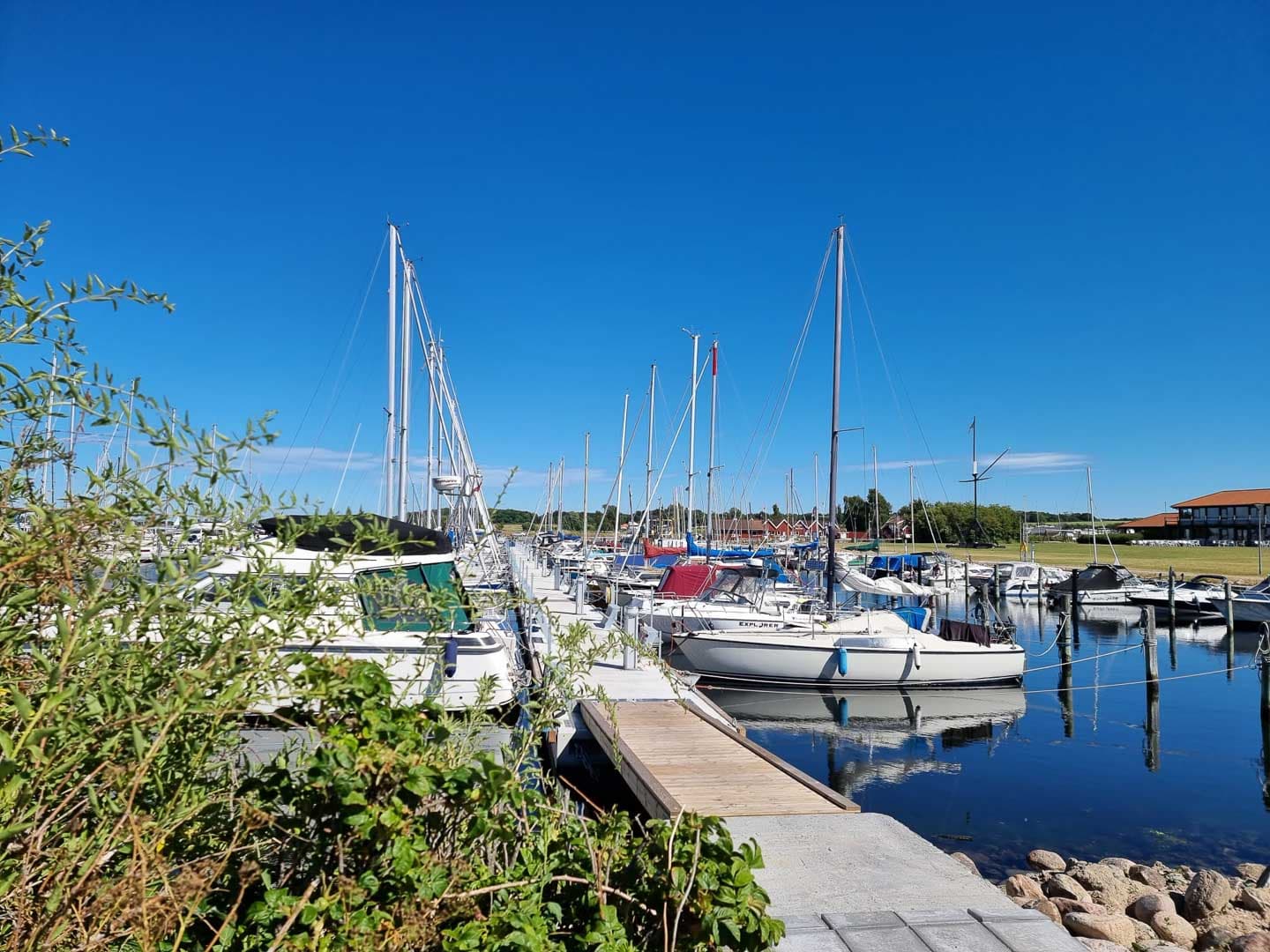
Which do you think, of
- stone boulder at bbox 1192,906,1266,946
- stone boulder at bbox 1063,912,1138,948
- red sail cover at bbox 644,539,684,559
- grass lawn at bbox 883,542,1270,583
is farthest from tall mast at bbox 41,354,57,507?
grass lawn at bbox 883,542,1270,583

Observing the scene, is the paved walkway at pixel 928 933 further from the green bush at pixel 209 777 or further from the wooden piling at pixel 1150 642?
the wooden piling at pixel 1150 642

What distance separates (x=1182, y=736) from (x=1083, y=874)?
11.5 meters

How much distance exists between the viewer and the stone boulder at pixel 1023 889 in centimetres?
888

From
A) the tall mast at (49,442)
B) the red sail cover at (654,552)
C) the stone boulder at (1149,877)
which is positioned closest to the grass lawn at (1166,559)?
the red sail cover at (654,552)

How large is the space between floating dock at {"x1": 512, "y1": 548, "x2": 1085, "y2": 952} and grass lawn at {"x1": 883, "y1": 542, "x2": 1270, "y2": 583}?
4696 cm

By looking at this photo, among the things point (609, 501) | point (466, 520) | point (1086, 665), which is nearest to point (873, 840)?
point (466, 520)

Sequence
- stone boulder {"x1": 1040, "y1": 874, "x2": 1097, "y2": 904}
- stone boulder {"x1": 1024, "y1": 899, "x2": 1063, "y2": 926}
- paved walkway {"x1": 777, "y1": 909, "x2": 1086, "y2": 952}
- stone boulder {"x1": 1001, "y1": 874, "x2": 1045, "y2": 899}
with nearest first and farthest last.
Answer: paved walkway {"x1": 777, "y1": 909, "x2": 1086, "y2": 952}
stone boulder {"x1": 1024, "y1": 899, "x2": 1063, "y2": 926}
stone boulder {"x1": 1001, "y1": 874, "x2": 1045, "y2": 899}
stone boulder {"x1": 1040, "y1": 874, "x2": 1097, "y2": 904}

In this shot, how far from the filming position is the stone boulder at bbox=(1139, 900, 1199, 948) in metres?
7.92

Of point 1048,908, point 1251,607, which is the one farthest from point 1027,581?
point 1048,908

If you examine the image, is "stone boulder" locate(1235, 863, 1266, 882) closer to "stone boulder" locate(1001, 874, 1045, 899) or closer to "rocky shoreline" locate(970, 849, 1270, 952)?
"rocky shoreline" locate(970, 849, 1270, 952)

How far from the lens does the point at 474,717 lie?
3.60m

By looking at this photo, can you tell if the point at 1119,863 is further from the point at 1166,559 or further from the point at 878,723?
the point at 1166,559

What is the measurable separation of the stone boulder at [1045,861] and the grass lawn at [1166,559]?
42787 millimetres

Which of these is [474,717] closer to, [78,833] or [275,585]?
[275,585]
